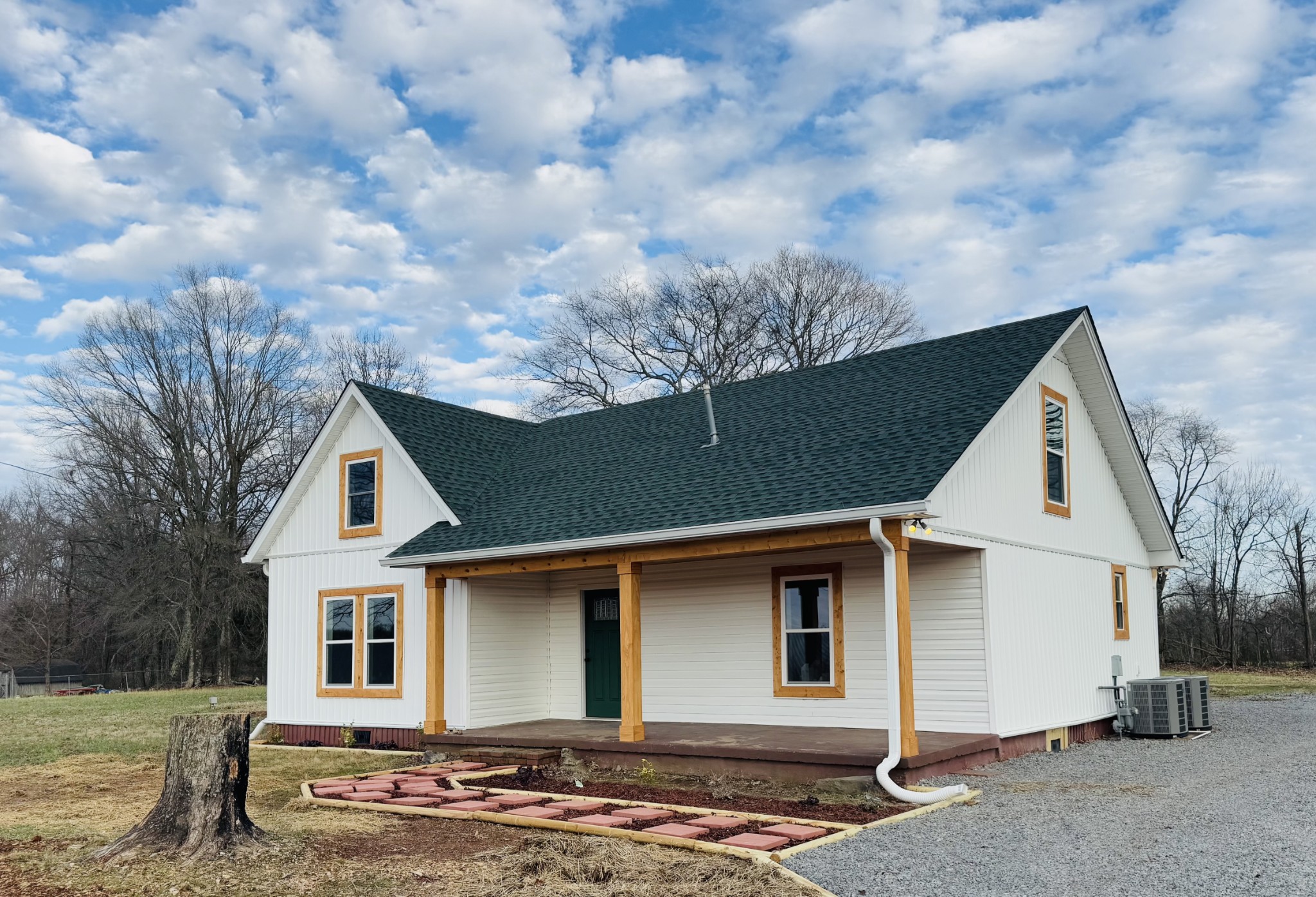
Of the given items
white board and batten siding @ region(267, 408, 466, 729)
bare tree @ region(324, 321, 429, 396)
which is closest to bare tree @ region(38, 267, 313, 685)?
bare tree @ region(324, 321, 429, 396)

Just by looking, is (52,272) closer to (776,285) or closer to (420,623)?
(420,623)

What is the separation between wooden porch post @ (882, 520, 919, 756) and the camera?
10367mm

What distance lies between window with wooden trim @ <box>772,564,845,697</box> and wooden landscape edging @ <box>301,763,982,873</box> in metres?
3.09

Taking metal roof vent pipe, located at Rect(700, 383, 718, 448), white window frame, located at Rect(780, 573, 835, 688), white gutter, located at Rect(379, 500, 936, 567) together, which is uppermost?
metal roof vent pipe, located at Rect(700, 383, 718, 448)

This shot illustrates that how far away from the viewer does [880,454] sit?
1191cm

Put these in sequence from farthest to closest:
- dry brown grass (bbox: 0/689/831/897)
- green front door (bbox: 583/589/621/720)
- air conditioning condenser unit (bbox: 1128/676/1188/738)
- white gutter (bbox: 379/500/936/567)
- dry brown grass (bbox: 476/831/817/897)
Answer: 1. green front door (bbox: 583/589/621/720)
2. air conditioning condenser unit (bbox: 1128/676/1188/738)
3. white gutter (bbox: 379/500/936/567)
4. dry brown grass (bbox: 0/689/831/897)
5. dry brown grass (bbox: 476/831/817/897)

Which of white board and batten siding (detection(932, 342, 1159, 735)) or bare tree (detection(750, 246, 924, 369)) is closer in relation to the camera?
white board and batten siding (detection(932, 342, 1159, 735))

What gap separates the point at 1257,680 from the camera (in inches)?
1115

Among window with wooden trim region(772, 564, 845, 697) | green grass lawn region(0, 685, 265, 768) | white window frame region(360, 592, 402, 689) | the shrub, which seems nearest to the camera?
the shrub

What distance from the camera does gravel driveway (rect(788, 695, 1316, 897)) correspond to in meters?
6.68

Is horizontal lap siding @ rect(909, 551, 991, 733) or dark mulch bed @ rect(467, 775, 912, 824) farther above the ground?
horizontal lap siding @ rect(909, 551, 991, 733)

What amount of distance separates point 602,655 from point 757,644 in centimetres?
278

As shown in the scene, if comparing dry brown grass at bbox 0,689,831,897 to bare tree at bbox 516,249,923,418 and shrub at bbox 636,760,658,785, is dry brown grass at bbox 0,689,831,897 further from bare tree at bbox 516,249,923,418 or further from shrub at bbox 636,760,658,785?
bare tree at bbox 516,249,923,418

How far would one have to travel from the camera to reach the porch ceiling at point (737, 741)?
35.3 feet
